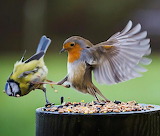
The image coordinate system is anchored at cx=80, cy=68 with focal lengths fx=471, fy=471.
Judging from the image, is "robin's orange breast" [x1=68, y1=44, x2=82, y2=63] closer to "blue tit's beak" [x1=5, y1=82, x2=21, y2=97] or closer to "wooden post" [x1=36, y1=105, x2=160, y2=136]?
"blue tit's beak" [x1=5, y1=82, x2=21, y2=97]

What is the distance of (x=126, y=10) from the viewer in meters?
7.86

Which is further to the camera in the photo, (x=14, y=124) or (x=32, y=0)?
(x=32, y=0)

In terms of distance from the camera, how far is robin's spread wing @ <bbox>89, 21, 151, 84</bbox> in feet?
6.97

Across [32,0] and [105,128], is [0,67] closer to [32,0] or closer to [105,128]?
[32,0]

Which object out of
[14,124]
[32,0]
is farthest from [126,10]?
[14,124]

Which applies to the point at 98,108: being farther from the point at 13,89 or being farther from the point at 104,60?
the point at 13,89

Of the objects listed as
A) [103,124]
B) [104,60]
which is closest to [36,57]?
[104,60]

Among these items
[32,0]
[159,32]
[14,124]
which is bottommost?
[14,124]

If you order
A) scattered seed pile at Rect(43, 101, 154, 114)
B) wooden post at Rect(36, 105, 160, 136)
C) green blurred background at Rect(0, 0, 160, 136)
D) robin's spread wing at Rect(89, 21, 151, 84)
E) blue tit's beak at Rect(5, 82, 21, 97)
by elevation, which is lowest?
wooden post at Rect(36, 105, 160, 136)

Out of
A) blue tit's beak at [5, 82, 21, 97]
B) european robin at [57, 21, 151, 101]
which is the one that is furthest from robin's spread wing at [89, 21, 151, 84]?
blue tit's beak at [5, 82, 21, 97]

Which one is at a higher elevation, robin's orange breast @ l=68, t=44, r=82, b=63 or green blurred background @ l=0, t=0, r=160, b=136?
green blurred background @ l=0, t=0, r=160, b=136

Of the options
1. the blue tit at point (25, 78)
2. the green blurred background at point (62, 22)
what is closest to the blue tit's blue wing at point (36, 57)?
the blue tit at point (25, 78)

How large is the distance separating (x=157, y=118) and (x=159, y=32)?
5.69m

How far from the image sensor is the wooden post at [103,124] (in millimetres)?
1725
